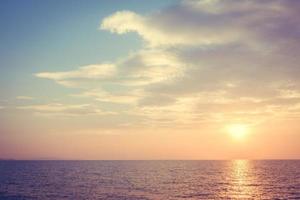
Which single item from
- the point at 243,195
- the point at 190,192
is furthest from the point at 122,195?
the point at 243,195

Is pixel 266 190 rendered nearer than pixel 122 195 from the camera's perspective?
No

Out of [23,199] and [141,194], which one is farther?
[141,194]

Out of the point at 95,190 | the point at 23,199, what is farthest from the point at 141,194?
the point at 23,199

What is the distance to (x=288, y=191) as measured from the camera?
90625mm

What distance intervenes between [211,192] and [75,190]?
1348 inches

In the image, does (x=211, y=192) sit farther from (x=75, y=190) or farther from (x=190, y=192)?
(x=75, y=190)

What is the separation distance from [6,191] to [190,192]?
45103 millimetres

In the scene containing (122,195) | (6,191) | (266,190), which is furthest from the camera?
(266,190)

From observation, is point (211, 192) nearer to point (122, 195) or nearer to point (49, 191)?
point (122, 195)

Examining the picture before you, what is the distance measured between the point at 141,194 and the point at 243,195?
2430 centimetres

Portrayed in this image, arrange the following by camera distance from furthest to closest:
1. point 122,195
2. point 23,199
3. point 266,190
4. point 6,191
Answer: point 266,190, point 6,191, point 122,195, point 23,199

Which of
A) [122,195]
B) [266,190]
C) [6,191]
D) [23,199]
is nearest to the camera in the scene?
[23,199]

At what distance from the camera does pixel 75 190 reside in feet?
295

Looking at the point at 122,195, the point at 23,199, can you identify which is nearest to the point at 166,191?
the point at 122,195
